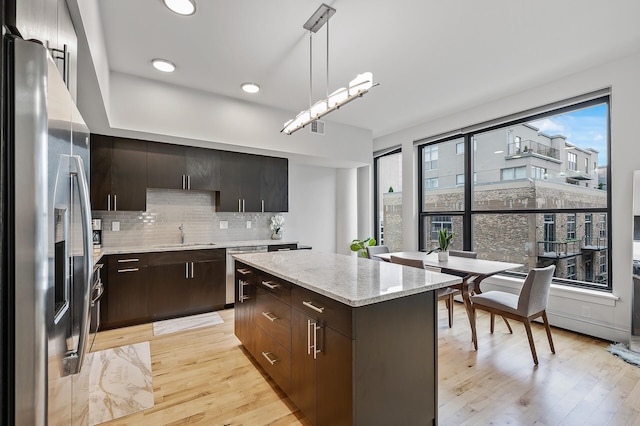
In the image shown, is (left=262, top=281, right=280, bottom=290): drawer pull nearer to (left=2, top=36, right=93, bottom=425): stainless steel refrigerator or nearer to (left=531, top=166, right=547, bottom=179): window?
(left=2, top=36, right=93, bottom=425): stainless steel refrigerator

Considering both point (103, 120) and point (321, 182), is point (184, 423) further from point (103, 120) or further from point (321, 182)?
point (321, 182)

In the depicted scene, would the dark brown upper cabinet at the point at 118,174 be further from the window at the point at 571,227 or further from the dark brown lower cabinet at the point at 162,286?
the window at the point at 571,227

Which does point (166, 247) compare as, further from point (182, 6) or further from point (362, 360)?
point (362, 360)

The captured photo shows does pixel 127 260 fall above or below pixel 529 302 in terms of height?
above

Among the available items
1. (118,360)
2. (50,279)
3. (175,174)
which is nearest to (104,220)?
(175,174)

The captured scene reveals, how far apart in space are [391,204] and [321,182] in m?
Result: 1.43

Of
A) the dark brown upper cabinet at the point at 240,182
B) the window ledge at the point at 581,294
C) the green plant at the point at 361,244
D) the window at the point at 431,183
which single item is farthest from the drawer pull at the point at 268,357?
the window at the point at 431,183

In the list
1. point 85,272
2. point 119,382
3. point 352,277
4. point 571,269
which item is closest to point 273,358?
point 352,277

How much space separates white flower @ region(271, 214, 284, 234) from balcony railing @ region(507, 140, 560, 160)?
137 inches

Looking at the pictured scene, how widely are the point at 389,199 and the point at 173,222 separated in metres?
3.86

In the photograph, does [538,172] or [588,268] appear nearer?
[588,268]

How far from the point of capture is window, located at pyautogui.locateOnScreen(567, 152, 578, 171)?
11.8 ft

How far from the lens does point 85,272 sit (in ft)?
3.80

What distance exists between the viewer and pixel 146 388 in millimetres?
2277
